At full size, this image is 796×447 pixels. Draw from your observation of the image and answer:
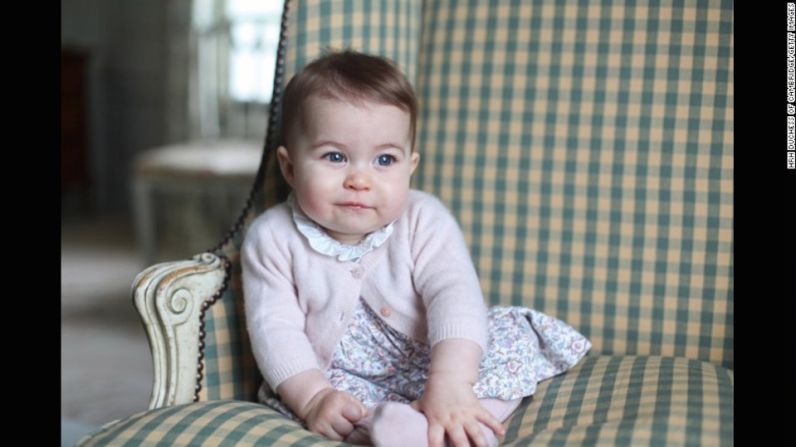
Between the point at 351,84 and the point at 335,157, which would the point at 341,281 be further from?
the point at 351,84

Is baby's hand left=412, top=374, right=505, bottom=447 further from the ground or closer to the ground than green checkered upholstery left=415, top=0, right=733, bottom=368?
closer to the ground

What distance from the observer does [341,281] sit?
1.36 metres

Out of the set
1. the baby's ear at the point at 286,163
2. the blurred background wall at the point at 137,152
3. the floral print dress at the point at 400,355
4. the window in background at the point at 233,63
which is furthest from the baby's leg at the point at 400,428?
the window in background at the point at 233,63

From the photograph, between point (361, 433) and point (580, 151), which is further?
point (580, 151)

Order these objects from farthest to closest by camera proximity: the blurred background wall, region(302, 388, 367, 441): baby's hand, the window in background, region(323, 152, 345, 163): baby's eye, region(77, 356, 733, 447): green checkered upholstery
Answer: the window in background
the blurred background wall
region(323, 152, 345, 163): baby's eye
region(302, 388, 367, 441): baby's hand
region(77, 356, 733, 447): green checkered upholstery

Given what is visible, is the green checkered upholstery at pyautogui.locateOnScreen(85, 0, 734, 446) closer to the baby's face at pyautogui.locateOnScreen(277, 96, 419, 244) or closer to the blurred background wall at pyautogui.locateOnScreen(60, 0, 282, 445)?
the baby's face at pyautogui.locateOnScreen(277, 96, 419, 244)

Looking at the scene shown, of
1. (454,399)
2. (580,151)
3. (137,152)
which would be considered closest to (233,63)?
(137,152)

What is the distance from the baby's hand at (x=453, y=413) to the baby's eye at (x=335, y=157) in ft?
1.12

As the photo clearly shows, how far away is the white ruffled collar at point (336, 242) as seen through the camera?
1362 mm

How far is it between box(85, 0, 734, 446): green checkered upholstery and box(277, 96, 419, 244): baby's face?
242mm

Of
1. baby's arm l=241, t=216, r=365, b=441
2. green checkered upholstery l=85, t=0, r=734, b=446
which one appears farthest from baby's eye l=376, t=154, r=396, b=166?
green checkered upholstery l=85, t=0, r=734, b=446

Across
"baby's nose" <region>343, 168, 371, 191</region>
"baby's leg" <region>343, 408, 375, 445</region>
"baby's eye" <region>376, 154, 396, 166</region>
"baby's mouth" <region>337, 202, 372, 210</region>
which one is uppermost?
"baby's eye" <region>376, 154, 396, 166</region>

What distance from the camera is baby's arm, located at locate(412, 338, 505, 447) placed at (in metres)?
1.16

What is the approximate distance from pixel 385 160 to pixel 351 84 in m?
0.12
